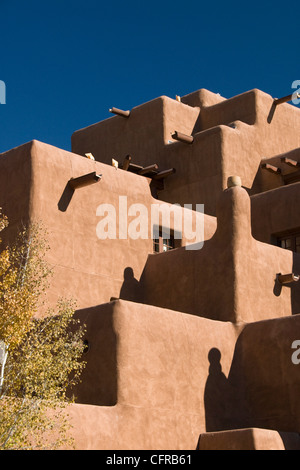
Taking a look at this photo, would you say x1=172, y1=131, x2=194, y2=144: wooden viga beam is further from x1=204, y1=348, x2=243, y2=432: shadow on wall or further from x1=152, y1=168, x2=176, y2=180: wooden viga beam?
x1=204, y1=348, x2=243, y2=432: shadow on wall

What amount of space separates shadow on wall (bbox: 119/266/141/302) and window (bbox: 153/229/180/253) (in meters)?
1.46

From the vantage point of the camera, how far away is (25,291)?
14883 mm

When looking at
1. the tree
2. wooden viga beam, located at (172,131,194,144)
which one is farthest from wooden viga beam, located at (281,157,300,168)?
the tree

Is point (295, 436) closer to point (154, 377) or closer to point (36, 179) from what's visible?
point (154, 377)

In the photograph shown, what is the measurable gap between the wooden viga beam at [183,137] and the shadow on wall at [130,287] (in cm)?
648

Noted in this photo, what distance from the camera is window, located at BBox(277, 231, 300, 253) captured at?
2561 cm

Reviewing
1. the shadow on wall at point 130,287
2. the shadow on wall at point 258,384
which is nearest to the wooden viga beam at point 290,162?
the shadow on wall at point 130,287

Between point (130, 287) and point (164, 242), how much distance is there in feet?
7.18

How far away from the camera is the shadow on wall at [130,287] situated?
23312 millimetres

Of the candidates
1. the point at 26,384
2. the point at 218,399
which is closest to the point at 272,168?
the point at 218,399

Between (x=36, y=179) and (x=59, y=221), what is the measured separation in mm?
1220
